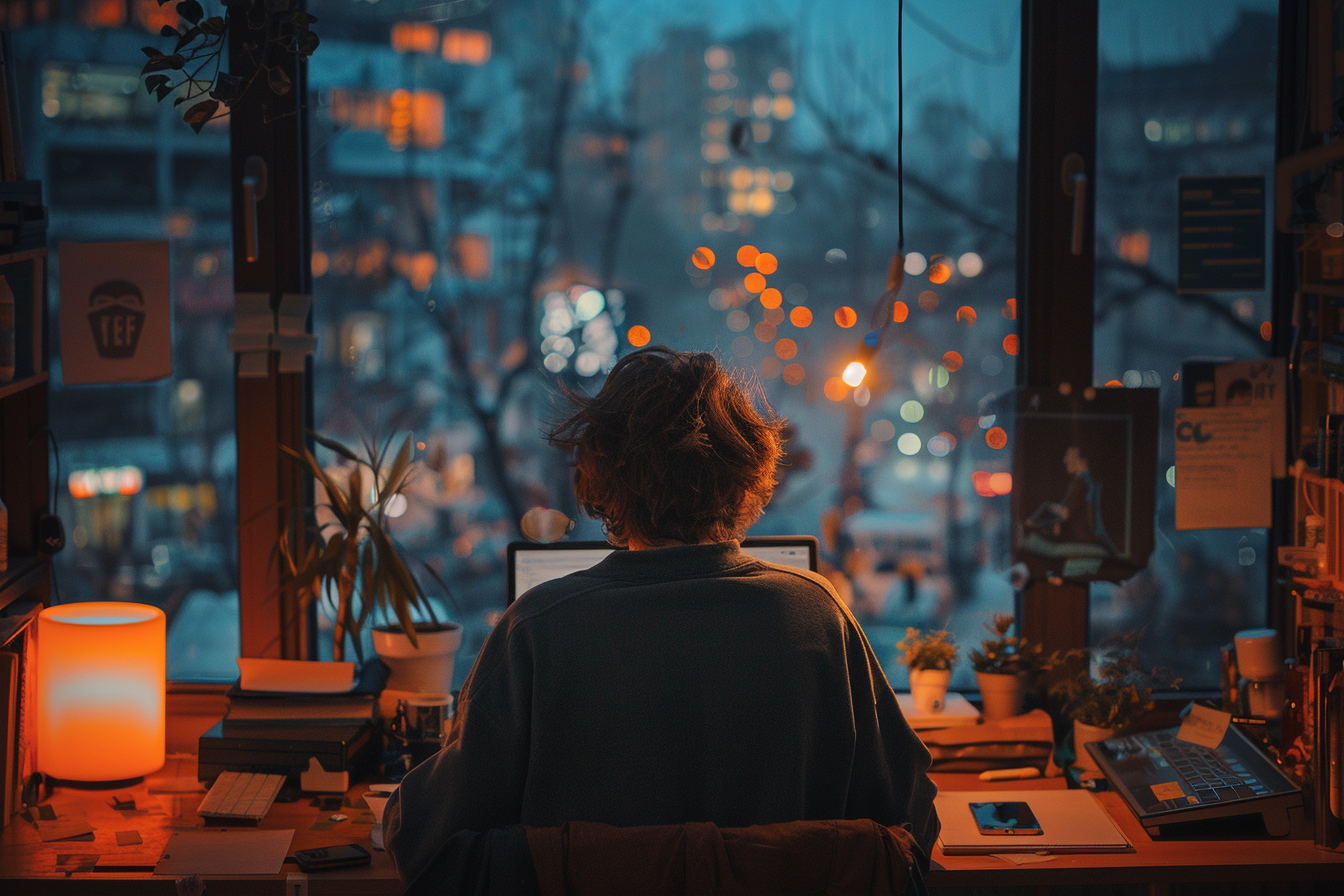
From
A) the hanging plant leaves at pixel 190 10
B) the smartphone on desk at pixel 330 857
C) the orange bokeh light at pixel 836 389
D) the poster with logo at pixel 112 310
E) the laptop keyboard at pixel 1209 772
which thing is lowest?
the smartphone on desk at pixel 330 857

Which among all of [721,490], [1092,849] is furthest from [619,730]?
[1092,849]

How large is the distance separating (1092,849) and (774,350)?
4.03 ft

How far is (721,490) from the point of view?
146cm

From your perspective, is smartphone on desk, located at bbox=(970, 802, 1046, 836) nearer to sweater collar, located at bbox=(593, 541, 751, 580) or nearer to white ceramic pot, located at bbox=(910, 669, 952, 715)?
white ceramic pot, located at bbox=(910, 669, 952, 715)

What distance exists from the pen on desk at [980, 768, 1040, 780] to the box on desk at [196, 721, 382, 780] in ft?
4.11

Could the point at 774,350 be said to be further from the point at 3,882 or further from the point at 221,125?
the point at 3,882

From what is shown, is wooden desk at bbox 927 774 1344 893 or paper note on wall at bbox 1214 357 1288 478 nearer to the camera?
wooden desk at bbox 927 774 1344 893

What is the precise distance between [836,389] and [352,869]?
144 centimetres

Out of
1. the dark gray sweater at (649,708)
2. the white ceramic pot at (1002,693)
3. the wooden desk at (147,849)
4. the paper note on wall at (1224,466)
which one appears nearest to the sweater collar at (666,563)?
the dark gray sweater at (649,708)

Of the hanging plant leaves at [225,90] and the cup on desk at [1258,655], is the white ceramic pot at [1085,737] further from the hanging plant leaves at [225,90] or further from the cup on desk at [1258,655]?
the hanging plant leaves at [225,90]

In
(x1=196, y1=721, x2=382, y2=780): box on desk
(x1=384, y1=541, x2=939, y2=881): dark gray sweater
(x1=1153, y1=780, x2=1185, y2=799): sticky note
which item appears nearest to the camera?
(x1=384, y1=541, x2=939, y2=881): dark gray sweater

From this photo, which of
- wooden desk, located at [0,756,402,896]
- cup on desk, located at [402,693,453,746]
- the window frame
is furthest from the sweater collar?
the window frame

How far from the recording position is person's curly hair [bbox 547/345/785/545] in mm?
1442

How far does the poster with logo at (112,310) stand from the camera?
2520mm
